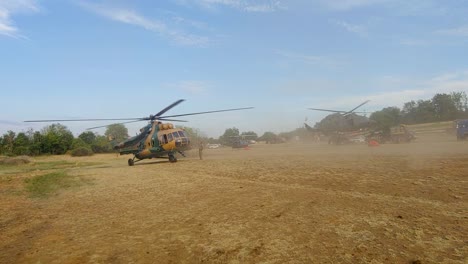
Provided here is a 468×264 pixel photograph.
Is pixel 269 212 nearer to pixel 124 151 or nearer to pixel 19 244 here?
pixel 19 244

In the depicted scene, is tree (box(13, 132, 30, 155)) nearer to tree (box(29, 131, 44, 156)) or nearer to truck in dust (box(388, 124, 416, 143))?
tree (box(29, 131, 44, 156))

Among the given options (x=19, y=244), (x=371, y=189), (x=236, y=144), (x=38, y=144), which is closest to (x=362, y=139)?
(x=236, y=144)

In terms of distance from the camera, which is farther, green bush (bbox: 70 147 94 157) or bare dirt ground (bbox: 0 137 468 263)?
green bush (bbox: 70 147 94 157)

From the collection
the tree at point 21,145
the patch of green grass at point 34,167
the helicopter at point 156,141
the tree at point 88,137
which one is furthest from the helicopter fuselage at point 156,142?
the tree at point 88,137

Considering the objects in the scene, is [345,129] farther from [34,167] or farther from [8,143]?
[8,143]

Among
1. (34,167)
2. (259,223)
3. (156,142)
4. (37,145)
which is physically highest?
(37,145)

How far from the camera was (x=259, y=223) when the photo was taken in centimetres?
734

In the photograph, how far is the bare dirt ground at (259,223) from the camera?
5.61 m

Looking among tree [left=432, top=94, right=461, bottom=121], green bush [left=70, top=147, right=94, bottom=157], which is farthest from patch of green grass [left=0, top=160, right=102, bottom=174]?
tree [left=432, top=94, right=461, bottom=121]

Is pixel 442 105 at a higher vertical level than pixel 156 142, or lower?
higher

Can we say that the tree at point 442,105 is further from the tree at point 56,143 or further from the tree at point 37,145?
the tree at point 37,145

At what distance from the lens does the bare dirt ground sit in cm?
561

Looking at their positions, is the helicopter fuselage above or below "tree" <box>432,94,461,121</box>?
below

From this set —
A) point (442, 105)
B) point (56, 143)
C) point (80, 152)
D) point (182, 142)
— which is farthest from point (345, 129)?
point (442, 105)
